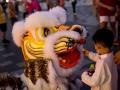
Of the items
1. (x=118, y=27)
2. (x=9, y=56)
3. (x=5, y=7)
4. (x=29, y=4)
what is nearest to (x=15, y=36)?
(x=9, y=56)

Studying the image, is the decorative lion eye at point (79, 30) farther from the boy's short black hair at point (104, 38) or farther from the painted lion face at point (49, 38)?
the boy's short black hair at point (104, 38)

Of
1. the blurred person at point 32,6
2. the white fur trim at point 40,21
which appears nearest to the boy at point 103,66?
the white fur trim at point 40,21

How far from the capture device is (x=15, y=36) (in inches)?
184

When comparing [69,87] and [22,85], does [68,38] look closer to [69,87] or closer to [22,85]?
[69,87]

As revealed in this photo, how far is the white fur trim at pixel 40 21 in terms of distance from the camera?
4.46 meters

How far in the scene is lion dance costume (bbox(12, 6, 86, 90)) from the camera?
14.2ft

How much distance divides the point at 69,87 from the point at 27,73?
1.99 feet

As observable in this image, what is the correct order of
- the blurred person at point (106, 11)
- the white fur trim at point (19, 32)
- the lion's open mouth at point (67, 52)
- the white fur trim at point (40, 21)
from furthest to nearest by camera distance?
the blurred person at point (106, 11), the white fur trim at point (19, 32), the white fur trim at point (40, 21), the lion's open mouth at point (67, 52)

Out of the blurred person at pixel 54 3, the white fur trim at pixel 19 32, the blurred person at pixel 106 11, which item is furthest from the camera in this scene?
the blurred person at pixel 54 3

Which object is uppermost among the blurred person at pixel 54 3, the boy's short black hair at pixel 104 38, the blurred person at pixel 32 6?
the boy's short black hair at pixel 104 38

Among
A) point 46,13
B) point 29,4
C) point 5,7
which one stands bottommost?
point 5,7

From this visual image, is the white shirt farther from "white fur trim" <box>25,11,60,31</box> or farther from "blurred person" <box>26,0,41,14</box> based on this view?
"blurred person" <box>26,0,41,14</box>

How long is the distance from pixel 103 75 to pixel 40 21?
125cm

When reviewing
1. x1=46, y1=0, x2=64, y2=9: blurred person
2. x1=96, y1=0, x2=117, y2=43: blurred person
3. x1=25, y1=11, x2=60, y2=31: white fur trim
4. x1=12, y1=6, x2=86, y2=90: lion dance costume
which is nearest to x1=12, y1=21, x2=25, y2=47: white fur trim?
x1=12, y1=6, x2=86, y2=90: lion dance costume
